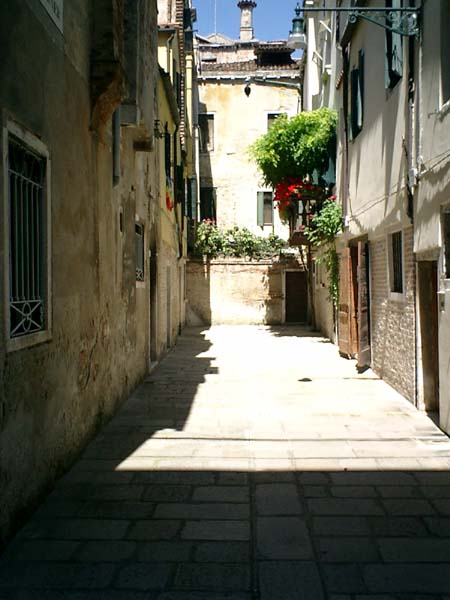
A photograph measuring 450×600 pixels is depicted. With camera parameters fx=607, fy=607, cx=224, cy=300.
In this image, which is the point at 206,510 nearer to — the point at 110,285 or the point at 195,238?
the point at 110,285

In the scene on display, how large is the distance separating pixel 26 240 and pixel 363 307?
299 inches

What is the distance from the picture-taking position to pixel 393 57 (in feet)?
26.8

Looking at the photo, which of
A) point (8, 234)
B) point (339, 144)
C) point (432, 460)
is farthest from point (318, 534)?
point (339, 144)

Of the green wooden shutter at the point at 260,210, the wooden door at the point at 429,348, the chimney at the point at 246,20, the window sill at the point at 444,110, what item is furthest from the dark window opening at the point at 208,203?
the chimney at the point at 246,20

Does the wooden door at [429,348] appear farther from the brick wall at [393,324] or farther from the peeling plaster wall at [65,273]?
the peeling plaster wall at [65,273]

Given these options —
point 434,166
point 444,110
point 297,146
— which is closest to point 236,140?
point 297,146

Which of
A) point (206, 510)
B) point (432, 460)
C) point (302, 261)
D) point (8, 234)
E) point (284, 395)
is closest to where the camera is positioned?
point (8, 234)

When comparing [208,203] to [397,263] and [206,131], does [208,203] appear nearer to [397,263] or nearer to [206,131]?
[206,131]

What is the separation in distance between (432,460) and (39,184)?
4185mm

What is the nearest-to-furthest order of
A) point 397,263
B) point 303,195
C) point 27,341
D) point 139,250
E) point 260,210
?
1. point 27,341
2. point 397,263
3. point 139,250
4. point 303,195
5. point 260,210

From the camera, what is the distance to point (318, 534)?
401 centimetres

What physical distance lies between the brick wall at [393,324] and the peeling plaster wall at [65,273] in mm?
3816

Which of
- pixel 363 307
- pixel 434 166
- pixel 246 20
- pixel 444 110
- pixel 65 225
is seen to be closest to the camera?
pixel 65 225

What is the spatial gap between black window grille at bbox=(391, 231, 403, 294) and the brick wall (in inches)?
6.3
